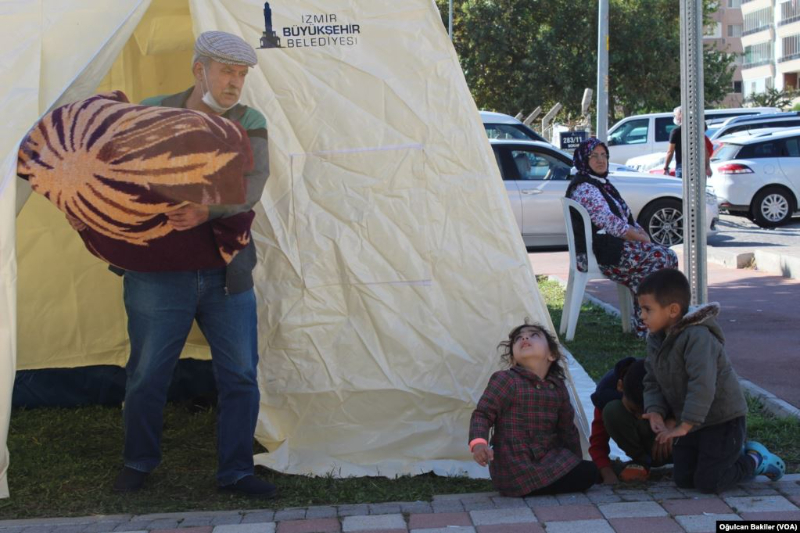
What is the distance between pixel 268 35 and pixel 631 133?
64.4 ft

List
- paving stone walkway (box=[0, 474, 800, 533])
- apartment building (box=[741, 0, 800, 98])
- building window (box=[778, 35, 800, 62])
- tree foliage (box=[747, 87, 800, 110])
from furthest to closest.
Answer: apartment building (box=[741, 0, 800, 98]) < building window (box=[778, 35, 800, 62]) < tree foliage (box=[747, 87, 800, 110]) < paving stone walkway (box=[0, 474, 800, 533])

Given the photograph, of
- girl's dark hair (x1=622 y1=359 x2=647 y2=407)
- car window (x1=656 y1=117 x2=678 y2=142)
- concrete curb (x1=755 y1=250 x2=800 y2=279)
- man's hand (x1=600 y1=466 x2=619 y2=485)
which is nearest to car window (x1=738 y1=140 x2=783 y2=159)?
concrete curb (x1=755 y1=250 x2=800 y2=279)

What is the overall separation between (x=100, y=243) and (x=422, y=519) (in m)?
1.71

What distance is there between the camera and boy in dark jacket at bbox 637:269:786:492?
4.11 metres

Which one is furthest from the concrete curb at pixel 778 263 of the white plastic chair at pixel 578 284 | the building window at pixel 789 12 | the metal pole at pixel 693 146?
the building window at pixel 789 12

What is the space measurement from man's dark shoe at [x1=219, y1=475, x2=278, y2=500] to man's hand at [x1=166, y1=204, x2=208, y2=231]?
3.72ft

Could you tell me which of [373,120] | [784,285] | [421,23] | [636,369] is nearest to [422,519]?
[636,369]

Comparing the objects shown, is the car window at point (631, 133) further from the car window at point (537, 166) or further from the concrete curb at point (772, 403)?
the concrete curb at point (772, 403)

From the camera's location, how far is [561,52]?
32.3 m

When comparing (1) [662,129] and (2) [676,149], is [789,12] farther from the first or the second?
(2) [676,149]

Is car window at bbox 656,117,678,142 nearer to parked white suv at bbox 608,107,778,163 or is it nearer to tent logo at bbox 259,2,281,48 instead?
parked white suv at bbox 608,107,778,163

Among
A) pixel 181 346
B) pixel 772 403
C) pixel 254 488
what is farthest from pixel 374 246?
pixel 772 403

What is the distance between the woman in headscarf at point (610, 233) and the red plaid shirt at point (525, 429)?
282cm

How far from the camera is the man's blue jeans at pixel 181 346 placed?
4.20m
